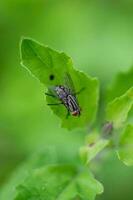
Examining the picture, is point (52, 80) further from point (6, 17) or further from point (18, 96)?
point (6, 17)

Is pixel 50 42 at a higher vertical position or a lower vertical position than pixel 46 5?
lower

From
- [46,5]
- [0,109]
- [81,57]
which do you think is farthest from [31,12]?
[0,109]

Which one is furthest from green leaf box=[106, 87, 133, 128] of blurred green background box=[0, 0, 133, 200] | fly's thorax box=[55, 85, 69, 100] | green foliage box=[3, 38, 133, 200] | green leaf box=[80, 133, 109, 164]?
blurred green background box=[0, 0, 133, 200]

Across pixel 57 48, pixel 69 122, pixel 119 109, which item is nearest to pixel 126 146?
pixel 119 109

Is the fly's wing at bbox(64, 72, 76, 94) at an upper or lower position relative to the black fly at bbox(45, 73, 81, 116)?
upper

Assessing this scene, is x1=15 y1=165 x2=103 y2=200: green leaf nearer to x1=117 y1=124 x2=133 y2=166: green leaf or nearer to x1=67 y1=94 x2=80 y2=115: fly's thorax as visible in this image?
x1=117 y1=124 x2=133 y2=166: green leaf

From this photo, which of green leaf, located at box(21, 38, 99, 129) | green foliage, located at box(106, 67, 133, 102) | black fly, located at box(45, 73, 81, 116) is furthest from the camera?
green foliage, located at box(106, 67, 133, 102)

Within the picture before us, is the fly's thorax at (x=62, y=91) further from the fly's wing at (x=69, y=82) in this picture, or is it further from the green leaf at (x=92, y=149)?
the green leaf at (x=92, y=149)
